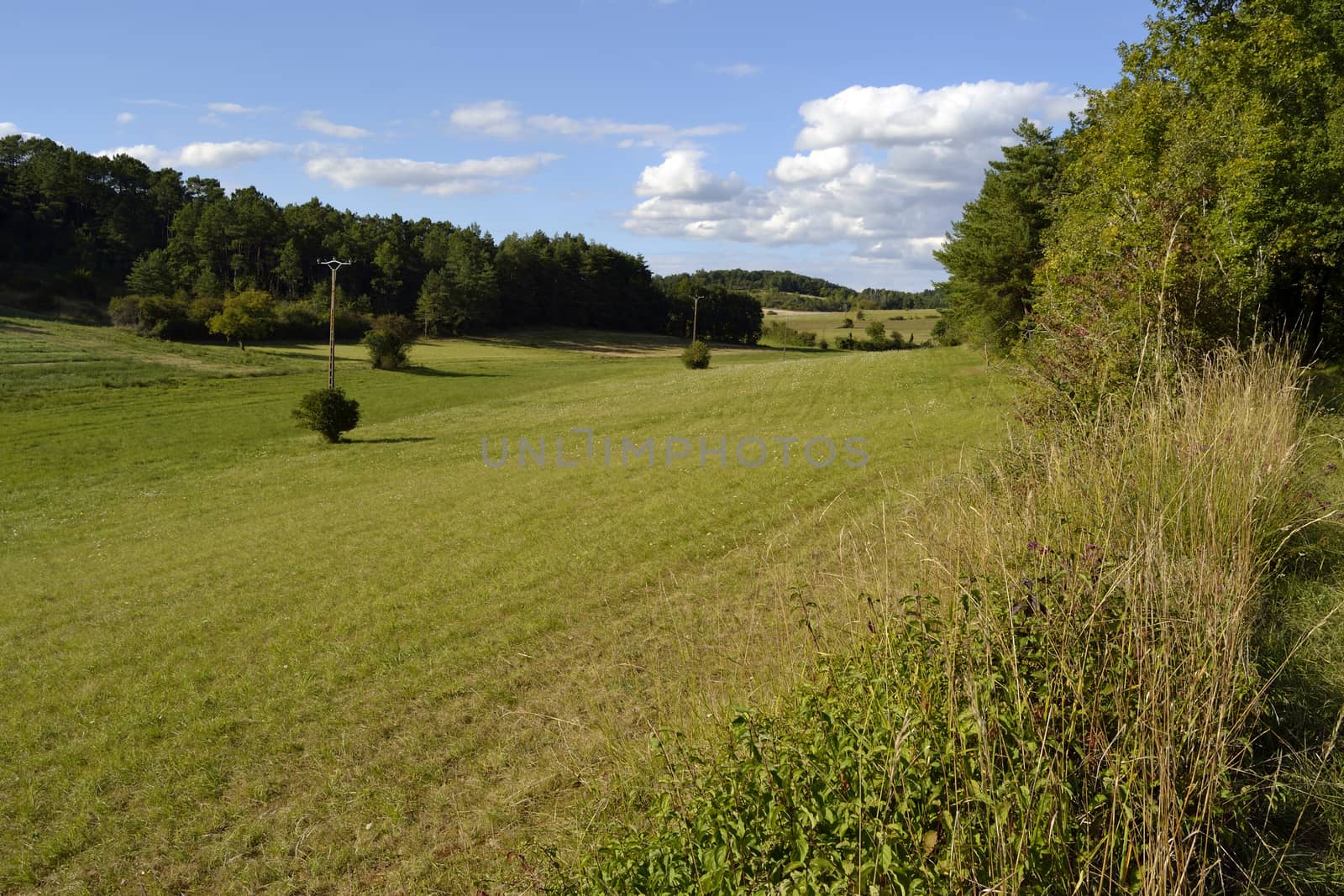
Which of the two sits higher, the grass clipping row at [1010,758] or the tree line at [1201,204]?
the tree line at [1201,204]

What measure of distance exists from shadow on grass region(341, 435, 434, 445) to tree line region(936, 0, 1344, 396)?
22908 mm

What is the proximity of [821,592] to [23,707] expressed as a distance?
9.50 metres

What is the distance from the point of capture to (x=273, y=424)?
36.7 meters

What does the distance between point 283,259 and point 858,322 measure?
86.0 metres

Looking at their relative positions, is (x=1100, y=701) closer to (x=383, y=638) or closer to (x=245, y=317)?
(x=383, y=638)

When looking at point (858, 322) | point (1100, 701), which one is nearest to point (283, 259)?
point (858, 322)

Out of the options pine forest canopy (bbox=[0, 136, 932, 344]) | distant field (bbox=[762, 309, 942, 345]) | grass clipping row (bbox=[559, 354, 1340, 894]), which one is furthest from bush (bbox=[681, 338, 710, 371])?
grass clipping row (bbox=[559, 354, 1340, 894])

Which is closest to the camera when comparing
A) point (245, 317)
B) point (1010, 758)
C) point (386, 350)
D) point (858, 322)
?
point (1010, 758)

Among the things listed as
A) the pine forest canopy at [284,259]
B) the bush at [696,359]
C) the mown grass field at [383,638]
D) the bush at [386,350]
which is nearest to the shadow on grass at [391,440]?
the mown grass field at [383,638]

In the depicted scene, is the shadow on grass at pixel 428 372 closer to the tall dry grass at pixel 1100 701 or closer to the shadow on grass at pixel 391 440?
the shadow on grass at pixel 391 440

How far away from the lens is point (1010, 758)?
307cm

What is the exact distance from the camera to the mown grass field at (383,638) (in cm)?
578

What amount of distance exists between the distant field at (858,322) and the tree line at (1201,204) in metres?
77.4

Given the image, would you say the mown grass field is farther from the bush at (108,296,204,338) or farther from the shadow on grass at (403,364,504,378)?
the bush at (108,296,204,338)
